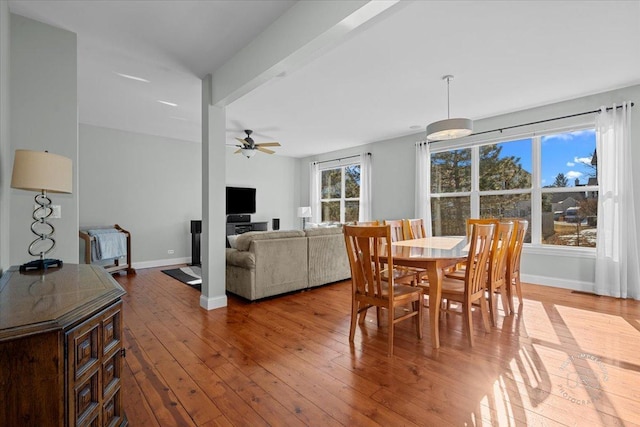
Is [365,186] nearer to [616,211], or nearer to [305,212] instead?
[305,212]

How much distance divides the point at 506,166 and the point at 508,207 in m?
0.67

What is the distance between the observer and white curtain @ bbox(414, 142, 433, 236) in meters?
5.73

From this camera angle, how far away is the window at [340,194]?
752 centimetres

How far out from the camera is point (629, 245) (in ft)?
12.4

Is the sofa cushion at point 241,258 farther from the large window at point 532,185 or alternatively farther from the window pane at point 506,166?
the window pane at point 506,166

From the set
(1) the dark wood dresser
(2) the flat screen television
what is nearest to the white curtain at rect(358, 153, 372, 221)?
(2) the flat screen television

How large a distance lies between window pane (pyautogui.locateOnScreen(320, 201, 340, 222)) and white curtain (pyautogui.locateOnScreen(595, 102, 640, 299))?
5086 millimetres

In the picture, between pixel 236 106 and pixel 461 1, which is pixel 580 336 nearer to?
pixel 461 1

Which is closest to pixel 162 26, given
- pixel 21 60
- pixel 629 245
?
pixel 21 60

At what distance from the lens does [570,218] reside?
4406 mm

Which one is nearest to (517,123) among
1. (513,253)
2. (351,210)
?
(513,253)

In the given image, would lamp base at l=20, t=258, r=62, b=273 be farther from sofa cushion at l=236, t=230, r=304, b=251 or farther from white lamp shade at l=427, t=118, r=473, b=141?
white lamp shade at l=427, t=118, r=473, b=141

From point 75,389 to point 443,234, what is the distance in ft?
18.5

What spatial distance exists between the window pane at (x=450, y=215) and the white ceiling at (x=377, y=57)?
4.86 ft
